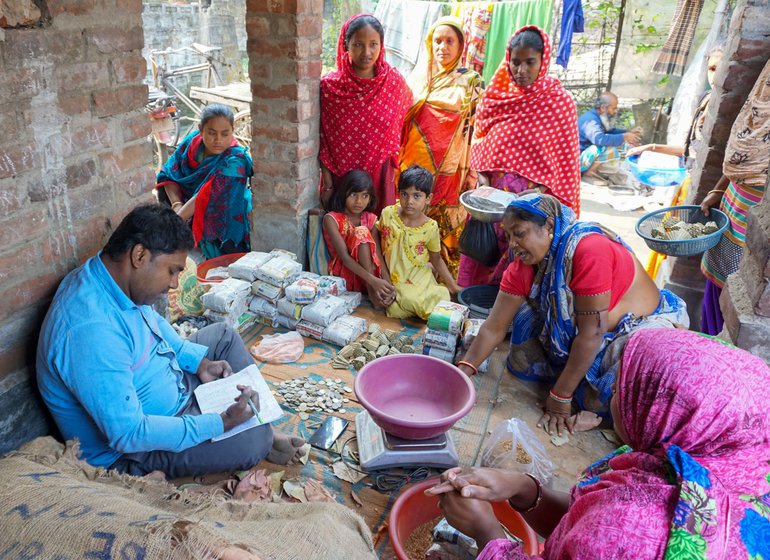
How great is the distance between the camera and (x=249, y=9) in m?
3.62

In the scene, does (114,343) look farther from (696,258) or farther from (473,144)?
(696,258)

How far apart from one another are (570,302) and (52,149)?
7.59ft

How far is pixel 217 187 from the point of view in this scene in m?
4.21

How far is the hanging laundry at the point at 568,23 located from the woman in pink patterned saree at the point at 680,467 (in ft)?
23.1

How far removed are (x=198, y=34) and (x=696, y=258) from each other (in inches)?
409

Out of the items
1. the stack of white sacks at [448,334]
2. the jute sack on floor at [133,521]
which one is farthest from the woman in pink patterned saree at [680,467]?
the stack of white sacks at [448,334]

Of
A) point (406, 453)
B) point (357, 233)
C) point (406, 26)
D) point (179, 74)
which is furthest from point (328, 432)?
point (179, 74)

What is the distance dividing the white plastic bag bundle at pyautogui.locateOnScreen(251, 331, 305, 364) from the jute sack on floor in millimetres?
1377

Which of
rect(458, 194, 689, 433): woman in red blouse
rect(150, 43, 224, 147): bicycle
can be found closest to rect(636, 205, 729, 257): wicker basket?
rect(458, 194, 689, 433): woman in red blouse

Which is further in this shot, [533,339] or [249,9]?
[249,9]

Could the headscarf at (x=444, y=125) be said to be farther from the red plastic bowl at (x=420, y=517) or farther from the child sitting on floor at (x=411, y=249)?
the red plastic bowl at (x=420, y=517)

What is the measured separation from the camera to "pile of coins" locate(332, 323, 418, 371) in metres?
3.24

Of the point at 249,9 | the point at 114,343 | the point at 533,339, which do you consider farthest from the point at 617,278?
the point at 249,9

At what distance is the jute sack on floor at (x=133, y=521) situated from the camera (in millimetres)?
1328
